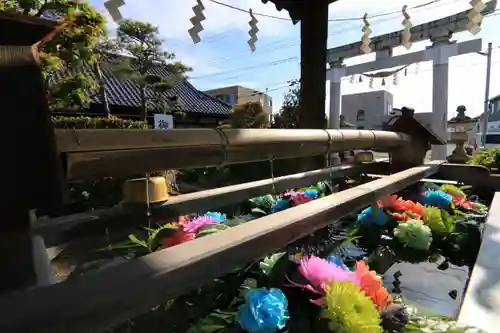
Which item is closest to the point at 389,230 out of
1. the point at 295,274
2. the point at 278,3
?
the point at 295,274

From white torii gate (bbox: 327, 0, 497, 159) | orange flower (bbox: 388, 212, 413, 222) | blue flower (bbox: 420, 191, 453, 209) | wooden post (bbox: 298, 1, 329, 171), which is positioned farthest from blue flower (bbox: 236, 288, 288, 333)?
white torii gate (bbox: 327, 0, 497, 159)

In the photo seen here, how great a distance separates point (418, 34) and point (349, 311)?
11.1 metres

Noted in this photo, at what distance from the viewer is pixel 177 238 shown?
119cm

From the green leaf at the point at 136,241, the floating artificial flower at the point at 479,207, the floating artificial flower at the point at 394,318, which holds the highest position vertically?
the green leaf at the point at 136,241

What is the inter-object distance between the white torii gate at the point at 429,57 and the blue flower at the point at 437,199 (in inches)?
316

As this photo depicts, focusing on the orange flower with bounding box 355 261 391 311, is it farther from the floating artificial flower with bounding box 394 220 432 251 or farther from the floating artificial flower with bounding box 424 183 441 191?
the floating artificial flower with bounding box 424 183 441 191

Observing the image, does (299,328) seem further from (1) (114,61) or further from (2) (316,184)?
(1) (114,61)

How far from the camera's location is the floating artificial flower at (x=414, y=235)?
167 centimetres

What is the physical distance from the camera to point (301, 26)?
2877 millimetres

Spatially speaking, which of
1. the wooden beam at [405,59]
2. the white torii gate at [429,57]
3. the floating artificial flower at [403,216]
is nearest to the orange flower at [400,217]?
the floating artificial flower at [403,216]

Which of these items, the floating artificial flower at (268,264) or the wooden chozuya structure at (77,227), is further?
the floating artificial flower at (268,264)

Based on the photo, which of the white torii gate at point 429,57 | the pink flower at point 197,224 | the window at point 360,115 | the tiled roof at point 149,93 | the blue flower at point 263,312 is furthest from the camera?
the window at point 360,115

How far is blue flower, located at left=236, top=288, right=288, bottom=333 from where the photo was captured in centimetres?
85

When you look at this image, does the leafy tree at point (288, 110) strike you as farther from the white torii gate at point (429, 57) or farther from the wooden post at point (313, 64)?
the wooden post at point (313, 64)
